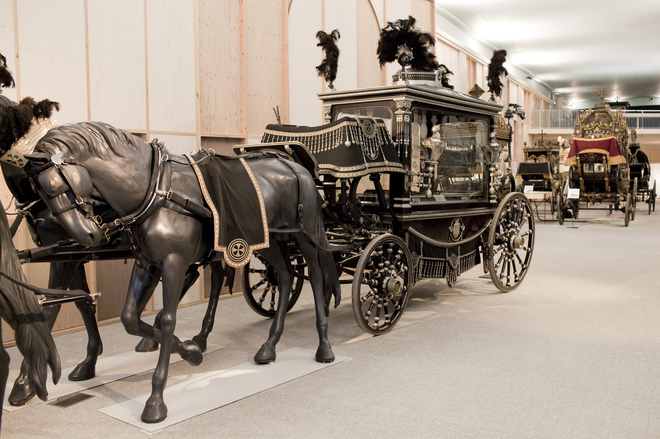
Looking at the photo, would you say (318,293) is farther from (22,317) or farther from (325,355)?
(22,317)

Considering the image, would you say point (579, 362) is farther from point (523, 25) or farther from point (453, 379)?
point (523, 25)

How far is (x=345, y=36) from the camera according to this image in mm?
7605

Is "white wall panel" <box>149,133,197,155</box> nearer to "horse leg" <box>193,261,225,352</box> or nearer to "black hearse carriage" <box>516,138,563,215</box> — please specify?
"horse leg" <box>193,261,225,352</box>

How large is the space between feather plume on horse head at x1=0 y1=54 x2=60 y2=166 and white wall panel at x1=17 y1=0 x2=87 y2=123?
66.2 inches

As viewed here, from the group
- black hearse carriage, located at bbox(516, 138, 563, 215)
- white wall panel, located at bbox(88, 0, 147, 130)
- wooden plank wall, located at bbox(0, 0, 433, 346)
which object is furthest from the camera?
black hearse carriage, located at bbox(516, 138, 563, 215)

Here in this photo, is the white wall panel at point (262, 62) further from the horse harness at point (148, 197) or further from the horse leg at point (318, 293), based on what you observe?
the horse harness at point (148, 197)

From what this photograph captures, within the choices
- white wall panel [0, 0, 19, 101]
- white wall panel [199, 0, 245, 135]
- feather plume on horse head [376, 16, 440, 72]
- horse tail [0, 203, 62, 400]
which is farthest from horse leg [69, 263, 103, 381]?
feather plume on horse head [376, 16, 440, 72]

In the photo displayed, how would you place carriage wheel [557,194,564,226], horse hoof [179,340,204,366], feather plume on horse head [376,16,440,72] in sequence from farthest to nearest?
carriage wheel [557,194,564,226] → feather plume on horse head [376,16,440,72] → horse hoof [179,340,204,366]

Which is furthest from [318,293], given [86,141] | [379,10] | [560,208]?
[560,208]

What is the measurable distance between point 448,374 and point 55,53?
3814mm

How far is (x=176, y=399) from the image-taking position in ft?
10.6

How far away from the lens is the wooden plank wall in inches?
178

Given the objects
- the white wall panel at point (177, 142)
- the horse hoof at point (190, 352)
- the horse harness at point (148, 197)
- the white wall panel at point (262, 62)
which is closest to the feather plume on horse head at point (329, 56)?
the white wall panel at point (262, 62)

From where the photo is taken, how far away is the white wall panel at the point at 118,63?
192 inches
